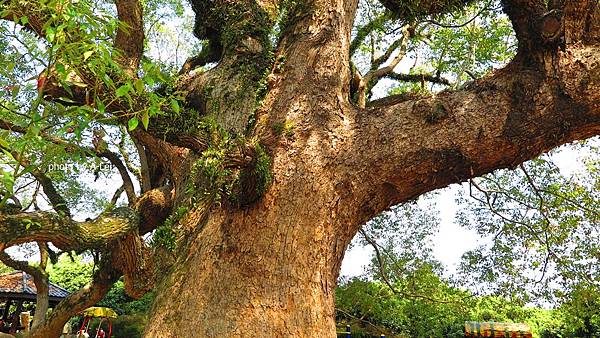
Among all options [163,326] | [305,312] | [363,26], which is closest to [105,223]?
[163,326]

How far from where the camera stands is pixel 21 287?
13.4 meters

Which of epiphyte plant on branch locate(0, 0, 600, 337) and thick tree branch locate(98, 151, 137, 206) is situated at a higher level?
thick tree branch locate(98, 151, 137, 206)

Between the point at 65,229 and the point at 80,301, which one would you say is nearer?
the point at 65,229

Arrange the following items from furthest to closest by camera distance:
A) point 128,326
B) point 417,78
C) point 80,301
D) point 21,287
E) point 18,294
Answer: point 21,287 → point 18,294 → point 128,326 → point 417,78 → point 80,301

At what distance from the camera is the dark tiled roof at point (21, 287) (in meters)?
13.1

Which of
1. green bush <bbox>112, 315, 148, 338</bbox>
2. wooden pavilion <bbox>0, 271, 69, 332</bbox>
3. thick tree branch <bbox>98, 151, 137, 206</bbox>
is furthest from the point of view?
wooden pavilion <bbox>0, 271, 69, 332</bbox>

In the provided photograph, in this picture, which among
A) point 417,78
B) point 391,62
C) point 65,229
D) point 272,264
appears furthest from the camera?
point 417,78

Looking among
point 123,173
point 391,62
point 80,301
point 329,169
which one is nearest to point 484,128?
point 329,169

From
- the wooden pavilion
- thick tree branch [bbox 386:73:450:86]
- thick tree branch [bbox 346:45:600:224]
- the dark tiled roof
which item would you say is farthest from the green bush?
thick tree branch [bbox 346:45:600:224]

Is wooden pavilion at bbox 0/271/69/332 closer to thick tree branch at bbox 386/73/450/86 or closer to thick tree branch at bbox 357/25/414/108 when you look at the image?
thick tree branch at bbox 357/25/414/108

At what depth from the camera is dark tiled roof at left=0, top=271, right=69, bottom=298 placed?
42.9ft

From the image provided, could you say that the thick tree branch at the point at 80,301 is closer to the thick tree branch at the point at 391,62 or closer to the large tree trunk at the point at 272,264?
the large tree trunk at the point at 272,264

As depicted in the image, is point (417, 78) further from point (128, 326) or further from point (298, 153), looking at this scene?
point (128, 326)

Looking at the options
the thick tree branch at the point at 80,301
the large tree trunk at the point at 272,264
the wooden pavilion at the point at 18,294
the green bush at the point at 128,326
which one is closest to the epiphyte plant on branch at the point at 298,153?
the large tree trunk at the point at 272,264
